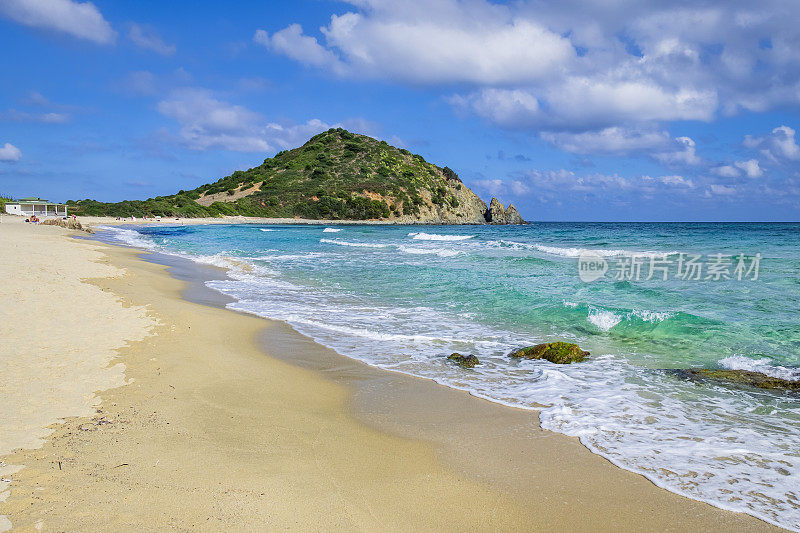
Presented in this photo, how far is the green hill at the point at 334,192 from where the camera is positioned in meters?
83.6

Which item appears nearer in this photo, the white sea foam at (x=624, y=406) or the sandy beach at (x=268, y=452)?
the sandy beach at (x=268, y=452)

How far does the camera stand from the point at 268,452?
3891 mm

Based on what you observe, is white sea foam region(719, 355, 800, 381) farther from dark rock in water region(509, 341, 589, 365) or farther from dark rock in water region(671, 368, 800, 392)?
dark rock in water region(509, 341, 589, 365)

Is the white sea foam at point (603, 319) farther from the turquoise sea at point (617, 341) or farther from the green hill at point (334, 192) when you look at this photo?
the green hill at point (334, 192)

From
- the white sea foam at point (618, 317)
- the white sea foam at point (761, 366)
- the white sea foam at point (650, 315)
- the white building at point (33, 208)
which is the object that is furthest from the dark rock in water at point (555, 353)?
the white building at point (33, 208)

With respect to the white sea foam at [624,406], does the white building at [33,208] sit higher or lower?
higher

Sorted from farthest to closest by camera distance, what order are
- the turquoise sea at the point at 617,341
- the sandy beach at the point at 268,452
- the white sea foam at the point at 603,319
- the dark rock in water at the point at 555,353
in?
the white sea foam at the point at 603,319
the dark rock in water at the point at 555,353
the turquoise sea at the point at 617,341
the sandy beach at the point at 268,452

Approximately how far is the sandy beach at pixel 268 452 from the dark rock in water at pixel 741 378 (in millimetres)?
2948

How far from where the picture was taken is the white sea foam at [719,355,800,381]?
642 centimetres

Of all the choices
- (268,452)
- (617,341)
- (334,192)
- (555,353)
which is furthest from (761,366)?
(334,192)

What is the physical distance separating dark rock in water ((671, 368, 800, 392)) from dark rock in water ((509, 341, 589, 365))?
Answer: 1.30 metres

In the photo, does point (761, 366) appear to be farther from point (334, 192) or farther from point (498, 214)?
point (498, 214)

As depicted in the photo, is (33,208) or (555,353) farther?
(33,208)

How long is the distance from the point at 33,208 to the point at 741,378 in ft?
232
